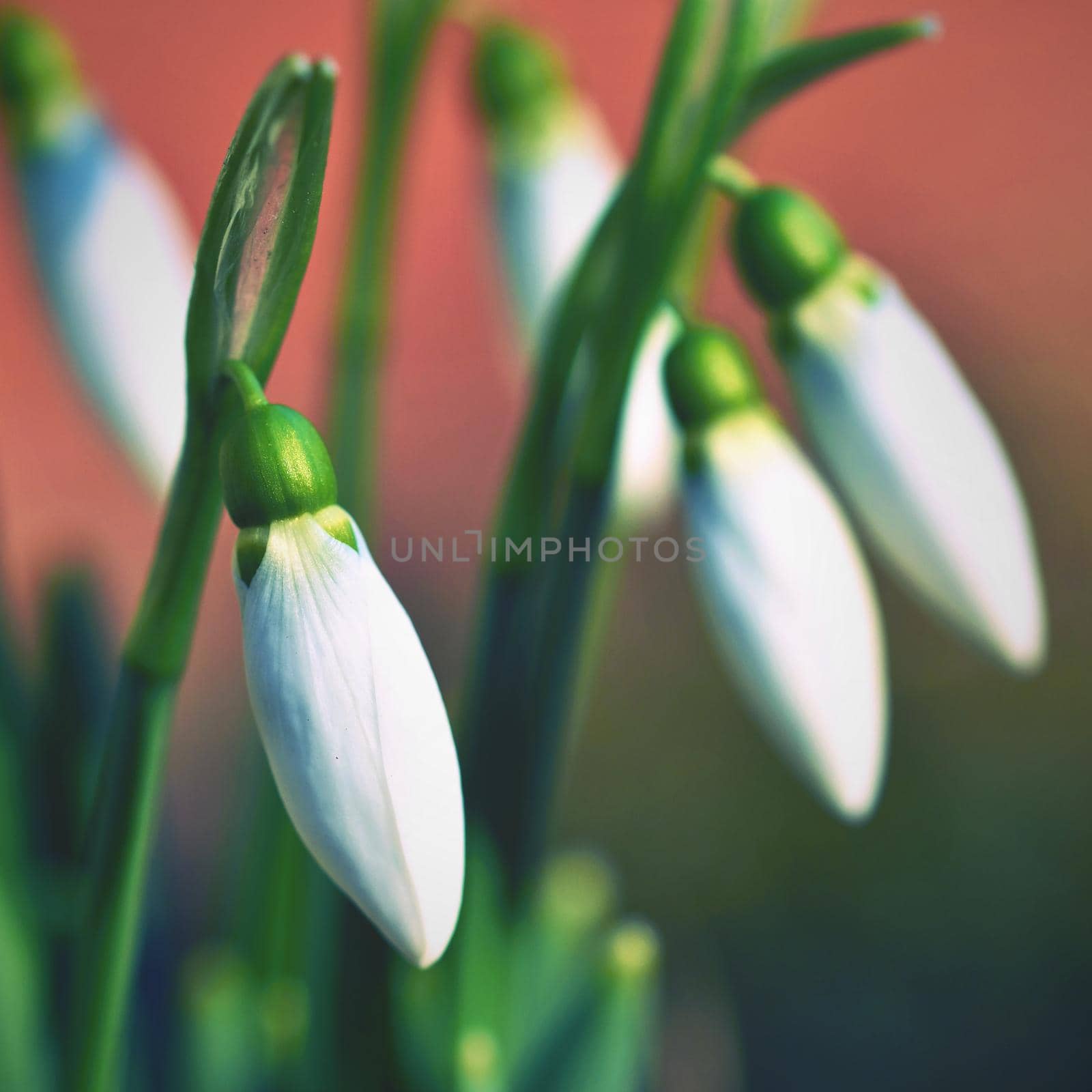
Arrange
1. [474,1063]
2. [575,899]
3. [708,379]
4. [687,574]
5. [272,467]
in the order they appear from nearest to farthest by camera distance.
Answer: [272,467], [708,379], [474,1063], [575,899], [687,574]

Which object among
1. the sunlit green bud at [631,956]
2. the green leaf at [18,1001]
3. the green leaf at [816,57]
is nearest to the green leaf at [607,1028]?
the sunlit green bud at [631,956]

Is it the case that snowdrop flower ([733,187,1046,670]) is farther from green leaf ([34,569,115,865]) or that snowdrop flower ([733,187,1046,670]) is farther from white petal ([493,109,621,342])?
green leaf ([34,569,115,865])

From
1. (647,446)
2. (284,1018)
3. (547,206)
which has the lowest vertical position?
(284,1018)

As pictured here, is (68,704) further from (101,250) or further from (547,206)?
(547,206)

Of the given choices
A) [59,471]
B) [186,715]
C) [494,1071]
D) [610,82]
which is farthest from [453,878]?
[610,82]

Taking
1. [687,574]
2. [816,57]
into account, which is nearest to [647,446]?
[816,57]

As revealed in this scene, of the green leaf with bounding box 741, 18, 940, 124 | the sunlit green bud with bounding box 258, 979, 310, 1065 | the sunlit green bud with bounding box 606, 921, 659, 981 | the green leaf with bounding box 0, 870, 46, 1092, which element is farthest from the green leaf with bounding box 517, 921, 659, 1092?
the green leaf with bounding box 741, 18, 940, 124
